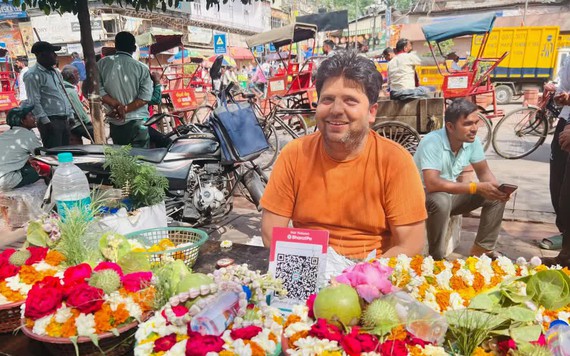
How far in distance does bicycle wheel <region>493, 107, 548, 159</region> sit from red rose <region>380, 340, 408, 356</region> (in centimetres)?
688

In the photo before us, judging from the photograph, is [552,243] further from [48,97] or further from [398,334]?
[48,97]

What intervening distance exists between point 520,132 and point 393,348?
7535 mm

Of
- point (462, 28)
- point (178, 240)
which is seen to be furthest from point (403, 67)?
point (178, 240)

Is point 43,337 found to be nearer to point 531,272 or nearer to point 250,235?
point 531,272

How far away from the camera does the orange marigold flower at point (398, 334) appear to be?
980mm

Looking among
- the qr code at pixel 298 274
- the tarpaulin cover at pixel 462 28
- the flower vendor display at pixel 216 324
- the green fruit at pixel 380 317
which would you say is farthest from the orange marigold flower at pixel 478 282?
the tarpaulin cover at pixel 462 28

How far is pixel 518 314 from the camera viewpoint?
3.43ft

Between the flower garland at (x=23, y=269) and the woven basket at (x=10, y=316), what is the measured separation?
0.7 inches

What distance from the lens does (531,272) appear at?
1.26m

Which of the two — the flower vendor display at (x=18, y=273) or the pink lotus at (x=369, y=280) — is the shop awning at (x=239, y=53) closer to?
the flower vendor display at (x=18, y=273)

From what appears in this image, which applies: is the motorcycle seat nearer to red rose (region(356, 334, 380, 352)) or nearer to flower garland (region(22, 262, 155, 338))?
flower garland (region(22, 262, 155, 338))

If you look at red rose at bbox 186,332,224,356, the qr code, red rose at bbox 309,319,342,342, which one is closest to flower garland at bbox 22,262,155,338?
red rose at bbox 186,332,224,356

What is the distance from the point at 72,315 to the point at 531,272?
140 cm

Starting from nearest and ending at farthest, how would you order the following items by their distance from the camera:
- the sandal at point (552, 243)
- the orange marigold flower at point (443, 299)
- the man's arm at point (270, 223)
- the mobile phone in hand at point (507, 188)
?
the orange marigold flower at point (443, 299), the man's arm at point (270, 223), the mobile phone in hand at point (507, 188), the sandal at point (552, 243)
